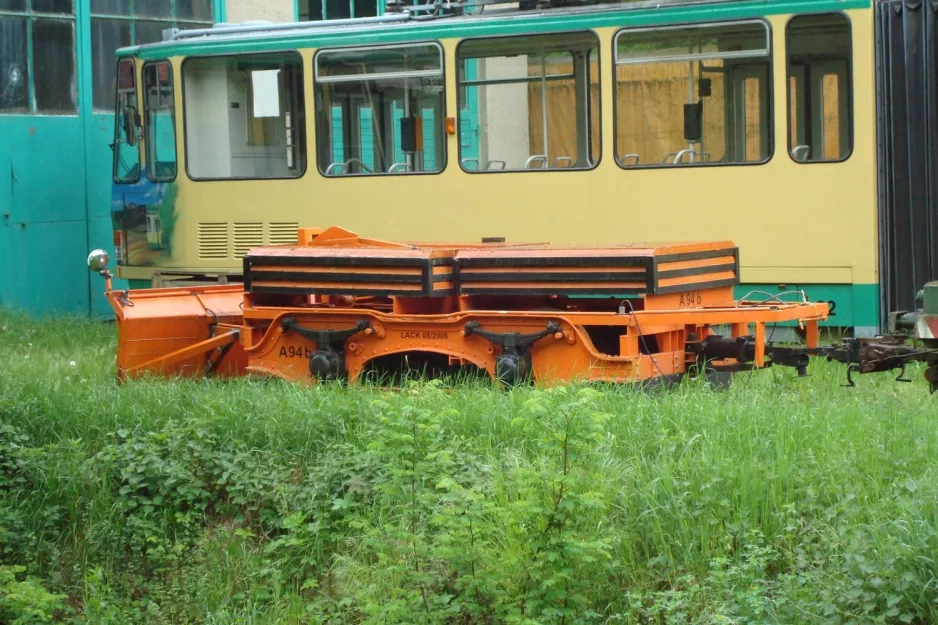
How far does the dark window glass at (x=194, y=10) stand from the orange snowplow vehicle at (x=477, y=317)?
30.3 feet

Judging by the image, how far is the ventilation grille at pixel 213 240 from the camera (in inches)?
561

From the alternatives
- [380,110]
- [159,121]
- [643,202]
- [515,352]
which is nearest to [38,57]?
[159,121]

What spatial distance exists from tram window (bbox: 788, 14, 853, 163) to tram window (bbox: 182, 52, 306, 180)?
15.3ft

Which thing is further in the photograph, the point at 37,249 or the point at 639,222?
the point at 37,249

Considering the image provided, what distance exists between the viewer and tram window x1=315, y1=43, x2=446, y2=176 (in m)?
13.1

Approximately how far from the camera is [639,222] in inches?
489

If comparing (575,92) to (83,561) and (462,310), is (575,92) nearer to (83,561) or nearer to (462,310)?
(462,310)

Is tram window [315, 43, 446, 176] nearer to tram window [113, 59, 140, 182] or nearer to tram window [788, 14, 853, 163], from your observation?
tram window [113, 59, 140, 182]

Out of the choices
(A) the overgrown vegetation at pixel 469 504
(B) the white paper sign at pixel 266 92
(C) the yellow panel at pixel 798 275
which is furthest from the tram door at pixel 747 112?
(B) the white paper sign at pixel 266 92

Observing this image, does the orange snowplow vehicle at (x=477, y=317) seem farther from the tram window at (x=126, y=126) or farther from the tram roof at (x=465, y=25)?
the tram window at (x=126, y=126)

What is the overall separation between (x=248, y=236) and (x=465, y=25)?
3056 mm

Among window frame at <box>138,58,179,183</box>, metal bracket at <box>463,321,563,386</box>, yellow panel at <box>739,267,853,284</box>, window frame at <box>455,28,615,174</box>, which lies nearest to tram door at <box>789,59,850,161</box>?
yellow panel at <box>739,267,853,284</box>

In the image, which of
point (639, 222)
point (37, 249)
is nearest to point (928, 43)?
point (639, 222)

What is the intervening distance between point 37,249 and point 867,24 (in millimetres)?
10646
